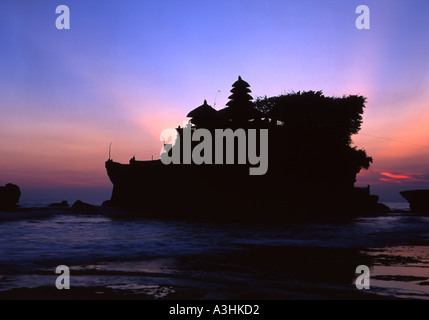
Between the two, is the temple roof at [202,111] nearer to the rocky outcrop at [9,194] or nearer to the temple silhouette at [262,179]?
the temple silhouette at [262,179]

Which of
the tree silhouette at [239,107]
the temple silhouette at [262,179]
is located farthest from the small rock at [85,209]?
the tree silhouette at [239,107]

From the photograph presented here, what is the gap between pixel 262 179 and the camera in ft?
105

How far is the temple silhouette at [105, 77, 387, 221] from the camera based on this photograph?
3184cm

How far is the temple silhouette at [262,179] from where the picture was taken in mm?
31844

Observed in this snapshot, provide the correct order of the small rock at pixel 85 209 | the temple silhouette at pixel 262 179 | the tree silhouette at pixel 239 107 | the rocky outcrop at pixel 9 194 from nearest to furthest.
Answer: the temple silhouette at pixel 262 179 < the tree silhouette at pixel 239 107 < the small rock at pixel 85 209 < the rocky outcrop at pixel 9 194

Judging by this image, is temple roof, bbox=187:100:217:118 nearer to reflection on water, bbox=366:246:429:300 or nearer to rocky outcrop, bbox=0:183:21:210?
reflection on water, bbox=366:246:429:300

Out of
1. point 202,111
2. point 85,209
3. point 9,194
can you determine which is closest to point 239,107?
point 202,111

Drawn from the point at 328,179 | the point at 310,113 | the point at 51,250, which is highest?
the point at 310,113

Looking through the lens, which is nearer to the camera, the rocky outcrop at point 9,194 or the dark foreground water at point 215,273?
the dark foreground water at point 215,273

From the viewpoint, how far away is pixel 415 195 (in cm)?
4869
